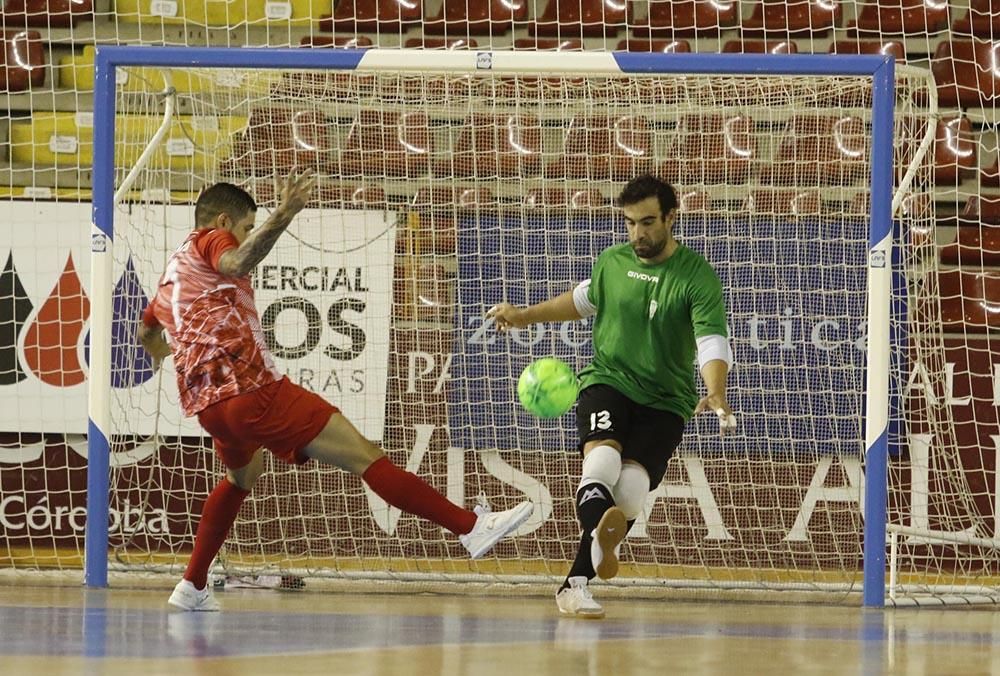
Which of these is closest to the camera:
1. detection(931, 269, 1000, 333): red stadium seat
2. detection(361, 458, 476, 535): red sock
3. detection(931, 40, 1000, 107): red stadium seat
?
detection(361, 458, 476, 535): red sock

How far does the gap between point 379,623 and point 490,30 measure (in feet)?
18.7

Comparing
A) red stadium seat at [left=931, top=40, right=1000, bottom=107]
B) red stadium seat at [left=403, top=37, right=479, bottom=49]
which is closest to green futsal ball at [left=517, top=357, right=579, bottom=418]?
red stadium seat at [left=403, top=37, right=479, bottom=49]

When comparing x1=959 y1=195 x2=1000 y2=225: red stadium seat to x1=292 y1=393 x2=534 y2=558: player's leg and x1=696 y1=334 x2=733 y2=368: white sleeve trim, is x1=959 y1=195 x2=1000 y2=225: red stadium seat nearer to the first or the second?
x1=696 y1=334 x2=733 y2=368: white sleeve trim

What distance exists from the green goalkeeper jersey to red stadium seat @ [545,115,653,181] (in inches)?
104

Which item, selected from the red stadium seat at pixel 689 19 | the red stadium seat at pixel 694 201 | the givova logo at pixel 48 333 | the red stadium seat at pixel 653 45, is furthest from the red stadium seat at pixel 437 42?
the givova logo at pixel 48 333

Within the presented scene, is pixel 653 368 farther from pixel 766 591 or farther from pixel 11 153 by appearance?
pixel 11 153

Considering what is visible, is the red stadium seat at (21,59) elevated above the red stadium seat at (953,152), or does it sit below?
above

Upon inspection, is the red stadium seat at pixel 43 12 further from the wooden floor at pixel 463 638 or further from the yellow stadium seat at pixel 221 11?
the wooden floor at pixel 463 638

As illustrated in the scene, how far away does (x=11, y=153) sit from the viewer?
1012 centimetres

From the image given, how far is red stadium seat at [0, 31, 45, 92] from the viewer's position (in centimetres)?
1065

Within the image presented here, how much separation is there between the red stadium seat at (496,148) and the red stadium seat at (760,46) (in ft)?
7.37

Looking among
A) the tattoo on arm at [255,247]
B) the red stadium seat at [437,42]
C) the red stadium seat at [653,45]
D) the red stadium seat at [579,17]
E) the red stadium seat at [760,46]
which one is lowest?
the tattoo on arm at [255,247]

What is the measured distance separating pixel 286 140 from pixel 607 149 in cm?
196

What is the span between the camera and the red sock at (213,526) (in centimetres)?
620
